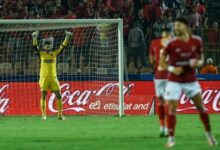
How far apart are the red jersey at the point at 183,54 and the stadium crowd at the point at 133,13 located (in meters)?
13.3

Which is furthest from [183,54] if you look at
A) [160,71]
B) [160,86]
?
[160,86]

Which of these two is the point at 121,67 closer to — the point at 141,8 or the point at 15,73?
the point at 15,73

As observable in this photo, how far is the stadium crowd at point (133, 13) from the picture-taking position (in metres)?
A: 28.1

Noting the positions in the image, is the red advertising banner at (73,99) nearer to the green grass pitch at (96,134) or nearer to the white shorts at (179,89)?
the green grass pitch at (96,134)

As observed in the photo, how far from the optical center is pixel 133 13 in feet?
98.1

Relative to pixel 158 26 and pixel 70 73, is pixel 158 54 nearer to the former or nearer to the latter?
pixel 70 73

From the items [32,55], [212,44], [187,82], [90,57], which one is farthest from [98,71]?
[187,82]

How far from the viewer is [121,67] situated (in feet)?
82.3

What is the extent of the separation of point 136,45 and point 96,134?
10718 mm

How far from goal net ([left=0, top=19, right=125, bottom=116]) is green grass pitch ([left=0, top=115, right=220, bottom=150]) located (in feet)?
8.59

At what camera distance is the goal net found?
1024 inches

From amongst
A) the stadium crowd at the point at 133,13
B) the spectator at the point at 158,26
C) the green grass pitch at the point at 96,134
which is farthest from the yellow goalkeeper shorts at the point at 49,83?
the spectator at the point at 158,26

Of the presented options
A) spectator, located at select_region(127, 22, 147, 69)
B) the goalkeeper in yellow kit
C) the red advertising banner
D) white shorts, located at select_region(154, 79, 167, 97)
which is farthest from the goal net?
white shorts, located at select_region(154, 79, 167, 97)

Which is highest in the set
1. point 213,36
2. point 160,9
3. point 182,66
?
point 160,9
